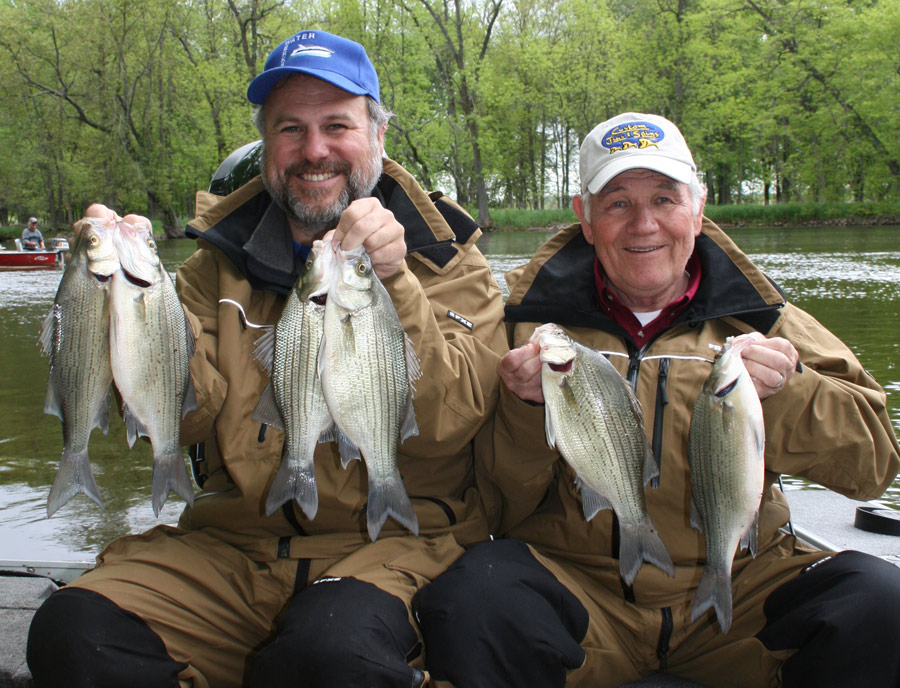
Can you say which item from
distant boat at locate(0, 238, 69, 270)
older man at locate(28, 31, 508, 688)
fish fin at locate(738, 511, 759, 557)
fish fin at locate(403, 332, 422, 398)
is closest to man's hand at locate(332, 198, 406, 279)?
older man at locate(28, 31, 508, 688)

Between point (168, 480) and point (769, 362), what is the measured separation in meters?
2.00

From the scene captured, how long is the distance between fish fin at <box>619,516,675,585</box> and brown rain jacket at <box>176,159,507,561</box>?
664 mm

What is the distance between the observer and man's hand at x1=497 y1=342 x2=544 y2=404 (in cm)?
257

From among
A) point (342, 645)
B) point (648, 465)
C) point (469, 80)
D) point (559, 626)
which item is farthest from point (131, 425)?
point (469, 80)

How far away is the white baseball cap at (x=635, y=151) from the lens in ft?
10.0

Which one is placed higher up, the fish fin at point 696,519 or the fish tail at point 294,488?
the fish tail at point 294,488

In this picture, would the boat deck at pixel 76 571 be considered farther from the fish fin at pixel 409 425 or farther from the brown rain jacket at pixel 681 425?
the fish fin at pixel 409 425

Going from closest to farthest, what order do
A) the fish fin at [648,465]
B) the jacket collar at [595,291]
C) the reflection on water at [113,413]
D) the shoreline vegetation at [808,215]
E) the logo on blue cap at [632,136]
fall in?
the fish fin at [648,465], the jacket collar at [595,291], the logo on blue cap at [632,136], the reflection on water at [113,413], the shoreline vegetation at [808,215]

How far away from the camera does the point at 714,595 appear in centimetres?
251

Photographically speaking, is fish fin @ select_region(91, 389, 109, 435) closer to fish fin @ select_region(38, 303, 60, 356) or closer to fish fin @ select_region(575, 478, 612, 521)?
fish fin @ select_region(38, 303, 60, 356)

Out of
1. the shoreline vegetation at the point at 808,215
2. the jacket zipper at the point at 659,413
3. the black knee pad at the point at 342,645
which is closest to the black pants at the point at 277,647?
the black knee pad at the point at 342,645

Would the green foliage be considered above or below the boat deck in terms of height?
above

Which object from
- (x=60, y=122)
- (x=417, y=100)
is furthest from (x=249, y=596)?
(x=60, y=122)

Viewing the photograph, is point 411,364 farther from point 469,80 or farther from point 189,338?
point 469,80
